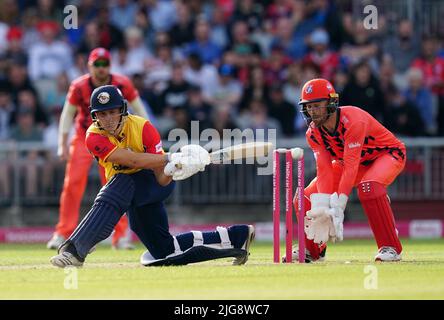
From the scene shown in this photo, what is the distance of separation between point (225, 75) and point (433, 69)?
303 cm

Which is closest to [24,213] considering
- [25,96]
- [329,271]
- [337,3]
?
[25,96]

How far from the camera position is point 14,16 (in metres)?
17.9

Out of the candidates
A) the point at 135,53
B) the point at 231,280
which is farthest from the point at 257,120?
the point at 231,280

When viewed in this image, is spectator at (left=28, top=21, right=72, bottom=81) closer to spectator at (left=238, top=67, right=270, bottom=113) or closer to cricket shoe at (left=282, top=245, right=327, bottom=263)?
spectator at (left=238, top=67, right=270, bottom=113)

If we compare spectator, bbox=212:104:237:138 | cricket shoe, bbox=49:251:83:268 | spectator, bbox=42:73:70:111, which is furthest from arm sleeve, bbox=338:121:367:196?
spectator, bbox=42:73:70:111

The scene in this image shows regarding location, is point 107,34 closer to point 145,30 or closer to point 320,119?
point 145,30

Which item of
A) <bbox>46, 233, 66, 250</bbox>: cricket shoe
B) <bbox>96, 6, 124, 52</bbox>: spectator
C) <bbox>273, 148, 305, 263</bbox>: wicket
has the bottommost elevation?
<bbox>46, 233, 66, 250</bbox>: cricket shoe

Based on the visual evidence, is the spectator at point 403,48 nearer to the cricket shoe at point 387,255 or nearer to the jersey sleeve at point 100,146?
the cricket shoe at point 387,255

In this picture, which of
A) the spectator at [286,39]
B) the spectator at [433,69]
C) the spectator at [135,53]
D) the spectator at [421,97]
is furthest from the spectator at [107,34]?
the spectator at [433,69]

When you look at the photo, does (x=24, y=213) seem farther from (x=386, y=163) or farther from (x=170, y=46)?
(x=386, y=163)

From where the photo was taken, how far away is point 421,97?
55.2 feet

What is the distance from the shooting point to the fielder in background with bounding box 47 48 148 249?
12391mm

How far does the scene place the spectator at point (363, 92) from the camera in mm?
16156
